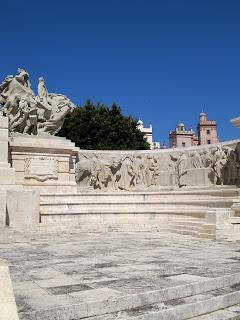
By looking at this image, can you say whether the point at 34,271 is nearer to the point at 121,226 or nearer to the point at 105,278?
the point at 105,278

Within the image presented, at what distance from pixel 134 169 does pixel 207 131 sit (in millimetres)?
72456

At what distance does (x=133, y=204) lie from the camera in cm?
1519

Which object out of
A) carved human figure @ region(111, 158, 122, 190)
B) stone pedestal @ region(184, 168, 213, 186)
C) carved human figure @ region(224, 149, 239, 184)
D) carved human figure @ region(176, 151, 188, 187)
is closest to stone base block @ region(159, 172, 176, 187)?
carved human figure @ region(176, 151, 188, 187)

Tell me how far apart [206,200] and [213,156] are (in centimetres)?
245

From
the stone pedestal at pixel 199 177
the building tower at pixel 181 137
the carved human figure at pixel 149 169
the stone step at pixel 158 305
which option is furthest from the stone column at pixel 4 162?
the building tower at pixel 181 137

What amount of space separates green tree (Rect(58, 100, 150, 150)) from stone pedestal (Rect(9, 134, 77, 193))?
15469mm

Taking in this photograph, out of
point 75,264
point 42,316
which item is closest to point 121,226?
point 75,264

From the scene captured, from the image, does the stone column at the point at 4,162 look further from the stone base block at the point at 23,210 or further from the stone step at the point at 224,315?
the stone step at the point at 224,315

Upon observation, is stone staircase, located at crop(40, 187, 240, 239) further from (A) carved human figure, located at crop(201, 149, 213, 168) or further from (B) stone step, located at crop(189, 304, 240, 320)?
(B) stone step, located at crop(189, 304, 240, 320)

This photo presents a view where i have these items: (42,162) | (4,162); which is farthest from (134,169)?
(4,162)

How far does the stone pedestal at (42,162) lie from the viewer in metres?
15.9

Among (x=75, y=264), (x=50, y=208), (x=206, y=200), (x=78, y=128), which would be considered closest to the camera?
(x=75, y=264)

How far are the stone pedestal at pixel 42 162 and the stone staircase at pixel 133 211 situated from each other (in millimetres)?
1464

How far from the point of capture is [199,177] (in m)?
17.0
